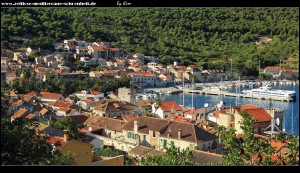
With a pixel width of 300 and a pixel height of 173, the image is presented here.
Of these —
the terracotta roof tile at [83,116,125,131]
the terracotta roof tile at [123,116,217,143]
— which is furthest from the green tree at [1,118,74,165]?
the terracotta roof tile at [83,116,125,131]

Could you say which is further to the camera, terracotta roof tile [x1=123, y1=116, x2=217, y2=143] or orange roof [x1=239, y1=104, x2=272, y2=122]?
orange roof [x1=239, y1=104, x2=272, y2=122]

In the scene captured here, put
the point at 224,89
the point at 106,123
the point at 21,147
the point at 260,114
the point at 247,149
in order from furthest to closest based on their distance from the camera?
the point at 224,89 → the point at 106,123 → the point at 260,114 → the point at 247,149 → the point at 21,147

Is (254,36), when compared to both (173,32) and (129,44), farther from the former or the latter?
(129,44)

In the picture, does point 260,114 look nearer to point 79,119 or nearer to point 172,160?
point 79,119

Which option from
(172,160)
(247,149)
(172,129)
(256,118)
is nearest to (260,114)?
(256,118)

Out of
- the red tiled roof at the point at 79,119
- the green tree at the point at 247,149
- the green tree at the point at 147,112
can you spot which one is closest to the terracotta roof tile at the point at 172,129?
the red tiled roof at the point at 79,119

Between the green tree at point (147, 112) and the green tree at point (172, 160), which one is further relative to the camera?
the green tree at point (147, 112)

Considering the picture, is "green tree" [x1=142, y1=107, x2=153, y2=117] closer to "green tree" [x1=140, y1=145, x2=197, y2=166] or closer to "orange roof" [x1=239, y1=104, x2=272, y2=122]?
"orange roof" [x1=239, y1=104, x2=272, y2=122]

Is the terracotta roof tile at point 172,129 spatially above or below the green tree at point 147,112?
above

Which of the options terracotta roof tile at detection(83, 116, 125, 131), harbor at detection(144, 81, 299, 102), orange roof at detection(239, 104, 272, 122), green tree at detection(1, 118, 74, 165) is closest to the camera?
green tree at detection(1, 118, 74, 165)

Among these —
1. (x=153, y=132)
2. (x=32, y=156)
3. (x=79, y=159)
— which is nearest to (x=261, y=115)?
(x=153, y=132)

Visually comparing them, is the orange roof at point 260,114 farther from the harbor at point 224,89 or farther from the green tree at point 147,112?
the harbor at point 224,89
